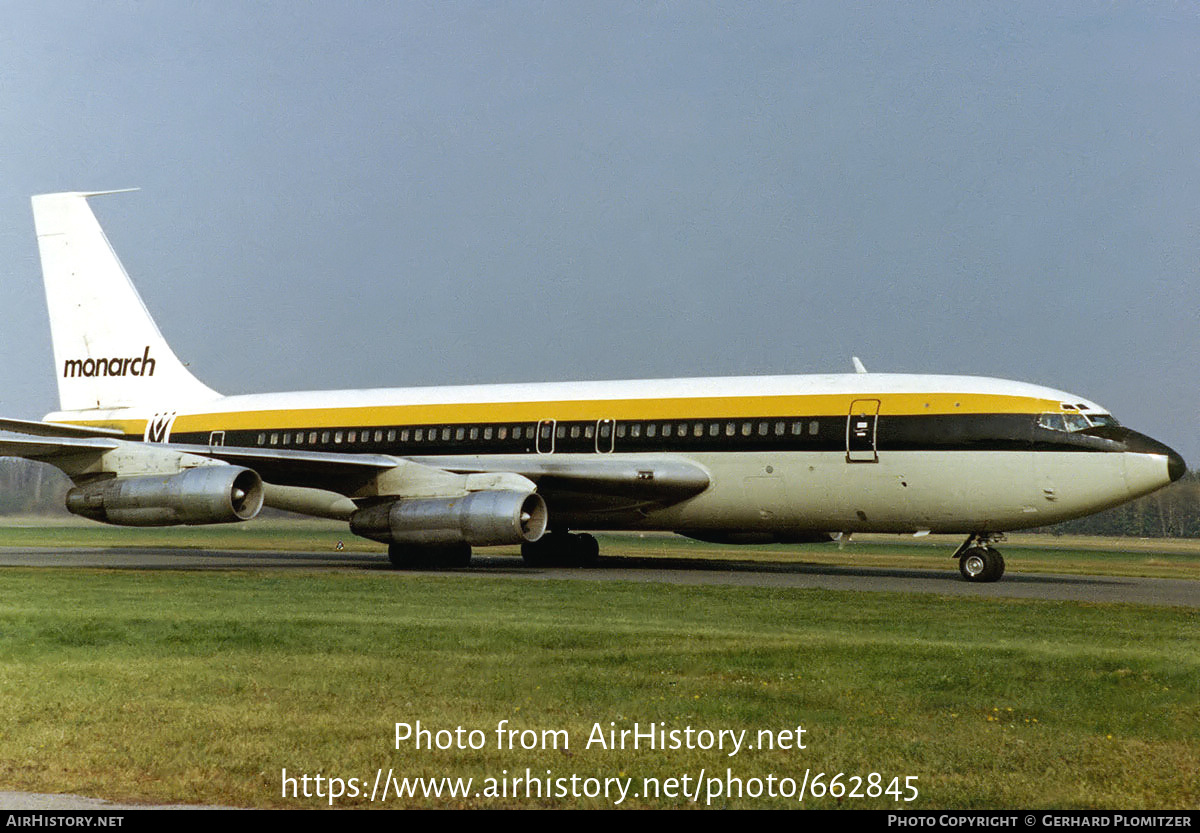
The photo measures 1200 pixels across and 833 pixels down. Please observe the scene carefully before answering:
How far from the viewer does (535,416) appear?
3020cm

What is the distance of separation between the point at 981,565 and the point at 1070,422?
3004 millimetres

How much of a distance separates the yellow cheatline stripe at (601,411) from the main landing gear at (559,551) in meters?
2.91

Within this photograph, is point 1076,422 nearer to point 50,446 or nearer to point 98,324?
point 50,446

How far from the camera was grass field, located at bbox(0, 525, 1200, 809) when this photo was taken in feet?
26.8

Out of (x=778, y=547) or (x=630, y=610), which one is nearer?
(x=630, y=610)

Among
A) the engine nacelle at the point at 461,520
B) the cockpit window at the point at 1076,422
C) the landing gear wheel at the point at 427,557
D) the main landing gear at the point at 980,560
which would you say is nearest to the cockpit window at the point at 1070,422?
the cockpit window at the point at 1076,422

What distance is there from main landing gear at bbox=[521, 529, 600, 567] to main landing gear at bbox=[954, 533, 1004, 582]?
28.1 ft

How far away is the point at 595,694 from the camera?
10.8m

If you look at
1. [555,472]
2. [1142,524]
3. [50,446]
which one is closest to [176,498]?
[50,446]

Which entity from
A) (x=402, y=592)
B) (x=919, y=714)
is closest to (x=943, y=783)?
(x=919, y=714)

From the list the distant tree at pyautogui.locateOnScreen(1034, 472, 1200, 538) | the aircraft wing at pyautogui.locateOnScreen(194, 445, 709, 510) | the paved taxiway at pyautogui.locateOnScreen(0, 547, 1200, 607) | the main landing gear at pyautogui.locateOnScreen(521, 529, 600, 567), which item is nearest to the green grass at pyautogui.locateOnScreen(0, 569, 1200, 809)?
the paved taxiway at pyautogui.locateOnScreen(0, 547, 1200, 607)

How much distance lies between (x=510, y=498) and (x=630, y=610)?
8397 millimetres
